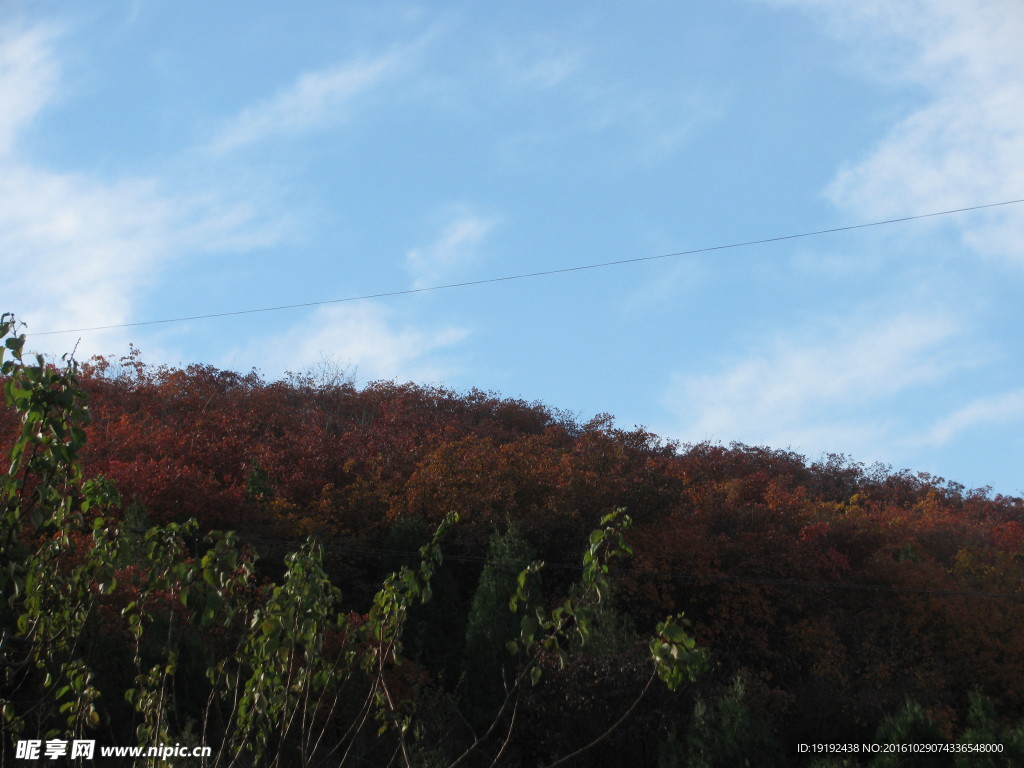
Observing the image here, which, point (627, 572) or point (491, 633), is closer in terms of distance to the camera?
point (491, 633)

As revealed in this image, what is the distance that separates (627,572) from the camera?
17391mm

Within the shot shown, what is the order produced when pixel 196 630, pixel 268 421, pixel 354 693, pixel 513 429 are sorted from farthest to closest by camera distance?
pixel 513 429
pixel 268 421
pixel 354 693
pixel 196 630

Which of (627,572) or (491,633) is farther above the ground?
(627,572)

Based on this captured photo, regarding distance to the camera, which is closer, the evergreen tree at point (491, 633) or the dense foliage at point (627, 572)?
the dense foliage at point (627, 572)

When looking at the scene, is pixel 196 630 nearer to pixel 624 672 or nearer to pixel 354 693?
pixel 354 693

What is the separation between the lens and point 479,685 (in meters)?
15.7

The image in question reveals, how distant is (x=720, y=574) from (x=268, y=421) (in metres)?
13.7

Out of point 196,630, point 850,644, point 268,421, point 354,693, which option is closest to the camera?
point 196,630

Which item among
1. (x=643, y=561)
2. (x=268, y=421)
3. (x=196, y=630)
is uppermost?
(x=268, y=421)

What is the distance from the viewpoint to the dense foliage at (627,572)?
13.2 meters

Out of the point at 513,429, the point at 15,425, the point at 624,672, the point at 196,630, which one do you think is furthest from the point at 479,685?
the point at 513,429

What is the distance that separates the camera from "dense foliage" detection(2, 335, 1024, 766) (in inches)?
519

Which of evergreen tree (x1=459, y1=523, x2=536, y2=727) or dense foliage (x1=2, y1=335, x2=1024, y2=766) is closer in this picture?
dense foliage (x1=2, y1=335, x2=1024, y2=766)

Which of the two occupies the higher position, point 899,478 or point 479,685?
point 899,478
